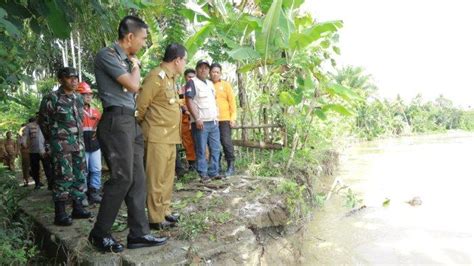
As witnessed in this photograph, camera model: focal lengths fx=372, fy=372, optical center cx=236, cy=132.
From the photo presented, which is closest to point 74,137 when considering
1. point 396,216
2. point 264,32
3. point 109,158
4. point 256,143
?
point 109,158

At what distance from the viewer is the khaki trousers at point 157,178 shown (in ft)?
10.5

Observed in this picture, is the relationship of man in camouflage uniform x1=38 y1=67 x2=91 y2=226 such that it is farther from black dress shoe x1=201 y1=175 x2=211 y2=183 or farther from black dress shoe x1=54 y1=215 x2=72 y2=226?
black dress shoe x1=201 y1=175 x2=211 y2=183

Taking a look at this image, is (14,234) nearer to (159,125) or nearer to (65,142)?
(65,142)

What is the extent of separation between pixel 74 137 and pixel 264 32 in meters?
2.88

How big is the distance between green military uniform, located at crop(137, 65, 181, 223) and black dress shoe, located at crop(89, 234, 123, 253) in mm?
553

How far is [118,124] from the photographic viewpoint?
265 centimetres

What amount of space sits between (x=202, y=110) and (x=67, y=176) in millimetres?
1875

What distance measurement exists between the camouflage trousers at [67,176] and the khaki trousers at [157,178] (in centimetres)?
92

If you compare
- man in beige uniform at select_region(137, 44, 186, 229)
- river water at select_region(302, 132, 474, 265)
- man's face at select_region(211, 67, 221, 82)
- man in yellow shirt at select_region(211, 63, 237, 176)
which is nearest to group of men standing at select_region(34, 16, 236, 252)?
man in beige uniform at select_region(137, 44, 186, 229)

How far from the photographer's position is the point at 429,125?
38.4 m

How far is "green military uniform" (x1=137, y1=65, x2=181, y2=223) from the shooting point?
3.19 metres

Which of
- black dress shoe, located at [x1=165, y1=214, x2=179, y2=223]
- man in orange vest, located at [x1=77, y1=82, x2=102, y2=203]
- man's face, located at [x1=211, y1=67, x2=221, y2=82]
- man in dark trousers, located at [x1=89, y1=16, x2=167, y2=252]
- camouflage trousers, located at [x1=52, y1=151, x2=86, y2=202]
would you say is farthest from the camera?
man's face, located at [x1=211, y1=67, x2=221, y2=82]

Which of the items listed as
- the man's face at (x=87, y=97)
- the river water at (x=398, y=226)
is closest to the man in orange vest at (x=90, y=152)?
the man's face at (x=87, y=97)

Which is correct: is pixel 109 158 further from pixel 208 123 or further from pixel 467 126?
pixel 467 126
